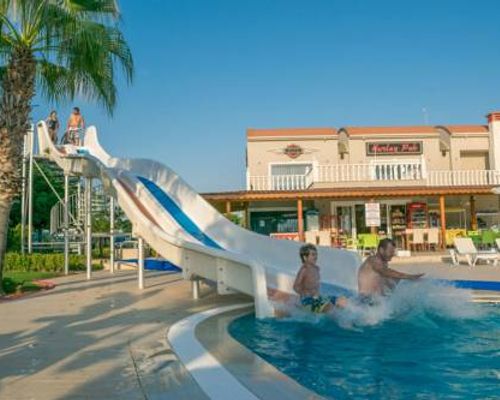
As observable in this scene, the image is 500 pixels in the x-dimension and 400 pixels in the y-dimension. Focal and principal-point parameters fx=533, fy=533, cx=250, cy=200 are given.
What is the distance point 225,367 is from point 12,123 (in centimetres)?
834

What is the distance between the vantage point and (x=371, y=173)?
2527cm

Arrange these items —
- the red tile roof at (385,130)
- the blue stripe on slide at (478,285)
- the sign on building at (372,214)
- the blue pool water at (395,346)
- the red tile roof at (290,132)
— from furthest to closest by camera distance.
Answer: the red tile roof at (385,130) → the red tile roof at (290,132) → the sign on building at (372,214) → the blue stripe on slide at (478,285) → the blue pool water at (395,346)

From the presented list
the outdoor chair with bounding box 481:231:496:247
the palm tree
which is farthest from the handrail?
the palm tree

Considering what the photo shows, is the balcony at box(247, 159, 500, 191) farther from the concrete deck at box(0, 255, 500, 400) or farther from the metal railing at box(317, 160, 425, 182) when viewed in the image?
the concrete deck at box(0, 255, 500, 400)

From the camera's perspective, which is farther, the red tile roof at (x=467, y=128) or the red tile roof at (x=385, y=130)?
the red tile roof at (x=467, y=128)

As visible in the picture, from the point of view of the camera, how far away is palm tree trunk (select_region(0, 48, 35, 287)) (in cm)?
1088

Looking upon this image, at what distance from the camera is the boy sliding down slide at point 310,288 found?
319 inches

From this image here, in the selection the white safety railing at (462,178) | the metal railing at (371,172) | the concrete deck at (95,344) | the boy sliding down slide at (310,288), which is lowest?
the concrete deck at (95,344)

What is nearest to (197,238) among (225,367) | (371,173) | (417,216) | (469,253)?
(225,367)

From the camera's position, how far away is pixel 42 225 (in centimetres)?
3656

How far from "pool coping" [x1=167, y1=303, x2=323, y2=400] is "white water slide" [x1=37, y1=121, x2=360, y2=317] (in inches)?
62.4

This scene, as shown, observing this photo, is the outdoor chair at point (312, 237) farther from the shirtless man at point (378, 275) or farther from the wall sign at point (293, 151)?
the shirtless man at point (378, 275)

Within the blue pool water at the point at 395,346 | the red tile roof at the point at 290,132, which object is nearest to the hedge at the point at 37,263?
the red tile roof at the point at 290,132

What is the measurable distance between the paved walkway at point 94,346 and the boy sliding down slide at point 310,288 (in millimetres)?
1896
